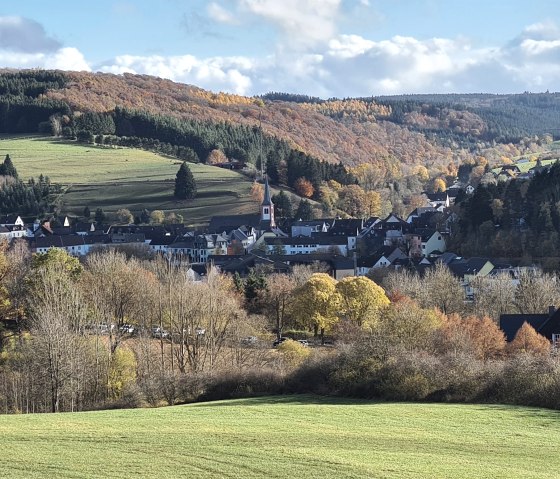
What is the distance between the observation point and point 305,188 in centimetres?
13300

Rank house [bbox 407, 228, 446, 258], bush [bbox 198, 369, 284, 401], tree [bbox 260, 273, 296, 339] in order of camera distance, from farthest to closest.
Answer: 1. house [bbox 407, 228, 446, 258]
2. tree [bbox 260, 273, 296, 339]
3. bush [bbox 198, 369, 284, 401]

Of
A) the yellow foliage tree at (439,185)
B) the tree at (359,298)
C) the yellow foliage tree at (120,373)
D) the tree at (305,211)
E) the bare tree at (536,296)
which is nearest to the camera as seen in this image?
the yellow foliage tree at (120,373)

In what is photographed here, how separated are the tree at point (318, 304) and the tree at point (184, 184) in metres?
67.5

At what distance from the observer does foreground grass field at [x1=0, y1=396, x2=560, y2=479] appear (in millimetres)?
19984

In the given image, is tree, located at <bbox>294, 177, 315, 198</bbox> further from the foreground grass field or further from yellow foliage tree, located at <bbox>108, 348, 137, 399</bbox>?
the foreground grass field

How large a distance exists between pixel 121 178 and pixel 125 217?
19.9 meters

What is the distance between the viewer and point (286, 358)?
4638 cm

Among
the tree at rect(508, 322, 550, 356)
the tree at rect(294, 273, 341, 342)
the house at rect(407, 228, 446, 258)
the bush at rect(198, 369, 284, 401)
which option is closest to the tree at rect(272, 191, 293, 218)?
the house at rect(407, 228, 446, 258)

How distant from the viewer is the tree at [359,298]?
194ft

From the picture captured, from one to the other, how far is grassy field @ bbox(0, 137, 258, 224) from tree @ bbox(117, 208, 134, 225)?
341 cm

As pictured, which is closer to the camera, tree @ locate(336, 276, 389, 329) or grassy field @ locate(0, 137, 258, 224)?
tree @ locate(336, 276, 389, 329)

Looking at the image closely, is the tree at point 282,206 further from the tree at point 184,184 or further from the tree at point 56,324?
the tree at point 56,324

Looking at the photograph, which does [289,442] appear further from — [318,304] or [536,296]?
[536,296]

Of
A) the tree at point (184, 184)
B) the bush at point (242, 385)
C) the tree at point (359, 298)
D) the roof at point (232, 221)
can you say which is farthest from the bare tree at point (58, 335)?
the tree at point (184, 184)
